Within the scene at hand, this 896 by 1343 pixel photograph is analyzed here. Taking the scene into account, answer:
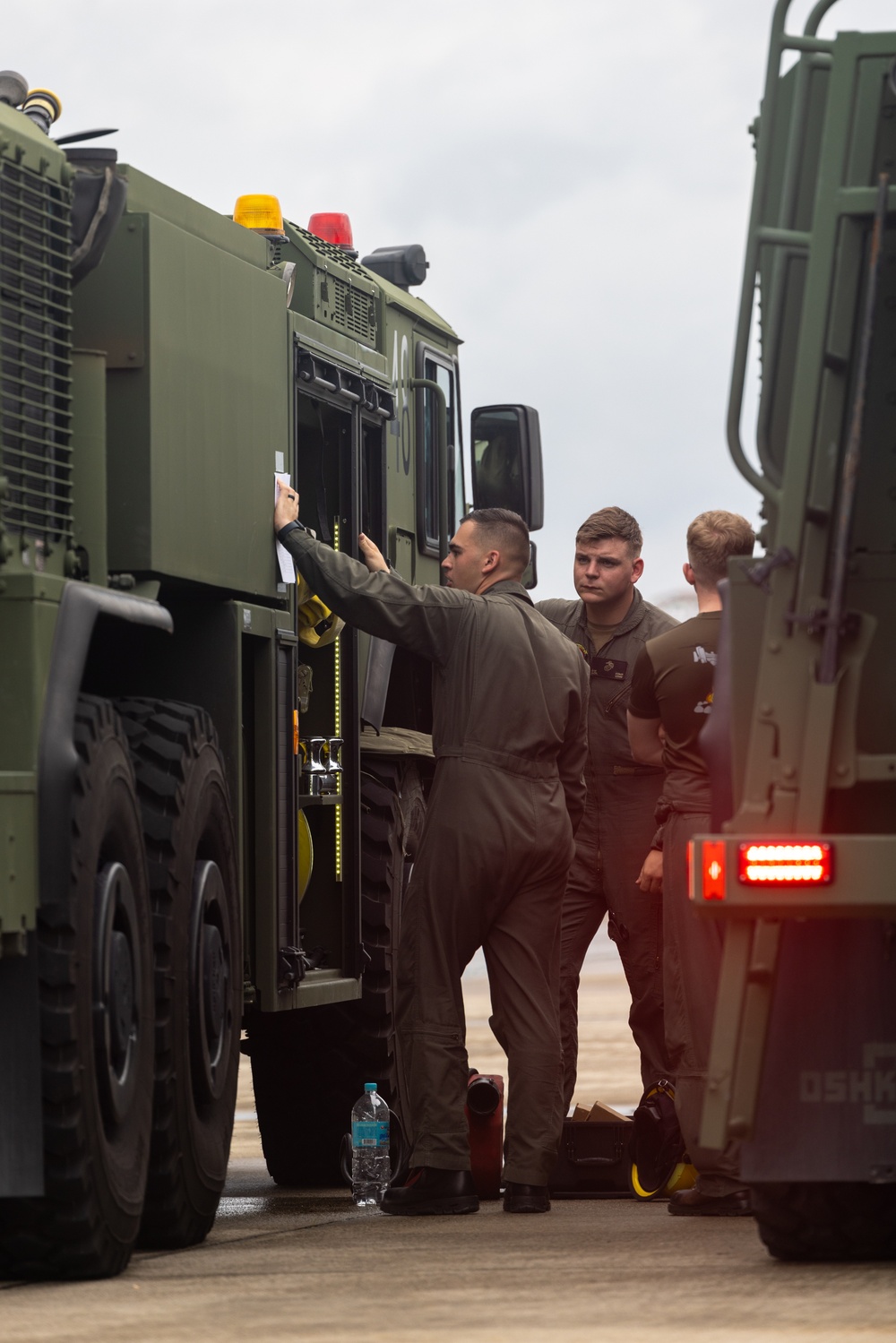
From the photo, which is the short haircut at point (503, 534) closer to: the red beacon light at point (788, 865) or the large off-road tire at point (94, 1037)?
the large off-road tire at point (94, 1037)

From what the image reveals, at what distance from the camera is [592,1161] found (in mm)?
8766

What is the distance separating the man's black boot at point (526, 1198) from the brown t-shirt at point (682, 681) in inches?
52.1

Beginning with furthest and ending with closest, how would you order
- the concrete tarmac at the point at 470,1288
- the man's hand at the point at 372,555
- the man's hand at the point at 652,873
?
1. the man's hand at the point at 372,555
2. the man's hand at the point at 652,873
3. the concrete tarmac at the point at 470,1288

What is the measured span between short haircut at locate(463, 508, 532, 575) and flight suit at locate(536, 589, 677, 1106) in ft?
2.47

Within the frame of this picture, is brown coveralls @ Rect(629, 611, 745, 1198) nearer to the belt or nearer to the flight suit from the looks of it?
the belt

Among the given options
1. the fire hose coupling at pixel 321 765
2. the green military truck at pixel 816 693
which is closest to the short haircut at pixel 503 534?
the fire hose coupling at pixel 321 765

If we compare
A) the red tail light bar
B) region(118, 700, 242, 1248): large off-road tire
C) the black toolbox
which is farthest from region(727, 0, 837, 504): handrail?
the black toolbox

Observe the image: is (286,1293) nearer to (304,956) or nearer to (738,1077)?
(738,1077)

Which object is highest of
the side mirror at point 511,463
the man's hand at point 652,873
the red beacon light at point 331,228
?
the red beacon light at point 331,228

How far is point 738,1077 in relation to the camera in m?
5.62

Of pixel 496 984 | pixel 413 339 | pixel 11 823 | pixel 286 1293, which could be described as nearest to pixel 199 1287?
pixel 286 1293

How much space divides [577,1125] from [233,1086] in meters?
1.70

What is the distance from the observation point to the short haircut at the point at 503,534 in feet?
27.8

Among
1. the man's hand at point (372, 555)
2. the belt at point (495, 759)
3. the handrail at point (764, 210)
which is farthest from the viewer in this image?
the man's hand at point (372, 555)
